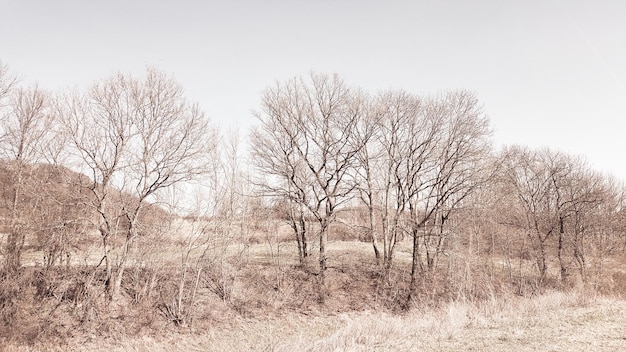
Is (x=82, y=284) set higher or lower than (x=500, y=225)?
lower

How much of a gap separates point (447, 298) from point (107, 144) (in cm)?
2132

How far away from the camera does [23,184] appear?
645 inches

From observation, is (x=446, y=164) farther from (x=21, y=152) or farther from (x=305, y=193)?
(x=21, y=152)

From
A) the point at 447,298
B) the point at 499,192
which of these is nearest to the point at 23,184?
the point at 447,298

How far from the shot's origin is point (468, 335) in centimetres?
928

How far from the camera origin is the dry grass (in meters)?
8.50

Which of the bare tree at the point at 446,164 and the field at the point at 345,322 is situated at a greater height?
the bare tree at the point at 446,164

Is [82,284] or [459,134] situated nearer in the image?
[82,284]

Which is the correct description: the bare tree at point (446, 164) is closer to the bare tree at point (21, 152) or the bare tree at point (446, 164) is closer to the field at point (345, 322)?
the field at point (345, 322)

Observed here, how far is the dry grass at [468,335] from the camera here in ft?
27.9

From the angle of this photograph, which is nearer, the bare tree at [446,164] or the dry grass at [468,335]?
the dry grass at [468,335]

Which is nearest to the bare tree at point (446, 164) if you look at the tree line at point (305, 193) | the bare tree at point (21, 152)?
the tree line at point (305, 193)

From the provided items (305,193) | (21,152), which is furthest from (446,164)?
(21,152)

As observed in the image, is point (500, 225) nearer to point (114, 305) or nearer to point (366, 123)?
point (366, 123)
